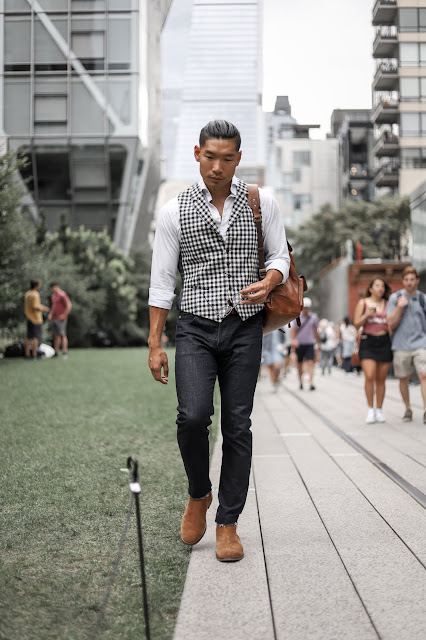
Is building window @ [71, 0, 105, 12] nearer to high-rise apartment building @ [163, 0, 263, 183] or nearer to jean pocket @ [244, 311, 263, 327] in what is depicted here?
high-rise apartment building @ [163, 0, 263, 183]

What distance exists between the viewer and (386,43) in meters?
21.2

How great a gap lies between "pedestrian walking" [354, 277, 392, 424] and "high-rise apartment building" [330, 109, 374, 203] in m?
78.4

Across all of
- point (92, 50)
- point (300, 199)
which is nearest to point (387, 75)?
point (92, 50)

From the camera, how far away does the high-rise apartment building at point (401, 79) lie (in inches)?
630

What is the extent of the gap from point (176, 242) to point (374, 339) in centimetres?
642

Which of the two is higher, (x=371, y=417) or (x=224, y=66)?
(x=224, y=66)

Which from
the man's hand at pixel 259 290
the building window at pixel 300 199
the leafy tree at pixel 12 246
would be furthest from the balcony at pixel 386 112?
the building window at pixel 300 199

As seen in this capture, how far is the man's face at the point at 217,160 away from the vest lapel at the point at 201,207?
0.09 m

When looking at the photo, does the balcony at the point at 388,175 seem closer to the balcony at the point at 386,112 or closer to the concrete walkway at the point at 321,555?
the balcony at the point at 386,112

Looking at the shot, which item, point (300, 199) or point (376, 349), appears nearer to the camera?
point (376, 349)

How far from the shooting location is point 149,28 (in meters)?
40.6

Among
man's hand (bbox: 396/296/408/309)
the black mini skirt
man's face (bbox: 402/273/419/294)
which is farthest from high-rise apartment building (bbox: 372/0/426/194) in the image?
the black mini skirt

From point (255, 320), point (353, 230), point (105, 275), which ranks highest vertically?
point (353, 230)

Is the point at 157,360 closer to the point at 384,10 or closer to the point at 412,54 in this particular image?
the point at 384,10
